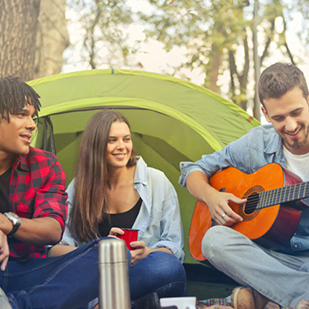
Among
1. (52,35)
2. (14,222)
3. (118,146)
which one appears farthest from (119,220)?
(52,35)

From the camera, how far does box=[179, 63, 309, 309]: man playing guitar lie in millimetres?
1864

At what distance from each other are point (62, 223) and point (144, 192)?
2.37 ft

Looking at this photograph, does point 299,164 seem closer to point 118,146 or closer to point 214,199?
point 214,199

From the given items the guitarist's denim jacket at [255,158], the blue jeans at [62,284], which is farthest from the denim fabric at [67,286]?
the guitarist's denim jacket at [255,158]

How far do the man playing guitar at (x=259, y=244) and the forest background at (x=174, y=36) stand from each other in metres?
2.53

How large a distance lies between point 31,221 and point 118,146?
34.3 inches

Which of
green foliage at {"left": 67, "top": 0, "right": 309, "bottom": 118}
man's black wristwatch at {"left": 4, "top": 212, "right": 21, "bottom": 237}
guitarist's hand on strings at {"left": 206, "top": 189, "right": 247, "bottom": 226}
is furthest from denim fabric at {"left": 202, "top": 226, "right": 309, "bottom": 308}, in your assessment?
green foliage at {"left": 67, "top": 0, "right": 309, "bottom": 118}

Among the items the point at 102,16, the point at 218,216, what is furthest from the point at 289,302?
the point at 102,16

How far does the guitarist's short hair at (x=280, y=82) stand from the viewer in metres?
2.04

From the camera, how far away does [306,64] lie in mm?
11344

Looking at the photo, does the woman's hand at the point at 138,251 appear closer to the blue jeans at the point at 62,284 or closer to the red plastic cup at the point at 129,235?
the red plastic cup at the point at 129,235

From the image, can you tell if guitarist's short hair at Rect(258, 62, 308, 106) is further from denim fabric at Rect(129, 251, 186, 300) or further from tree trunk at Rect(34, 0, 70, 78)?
tree trunk at Rect(34, 0, 70, 78)

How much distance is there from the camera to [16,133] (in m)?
1.89

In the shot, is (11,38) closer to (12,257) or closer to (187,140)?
(187,140)
